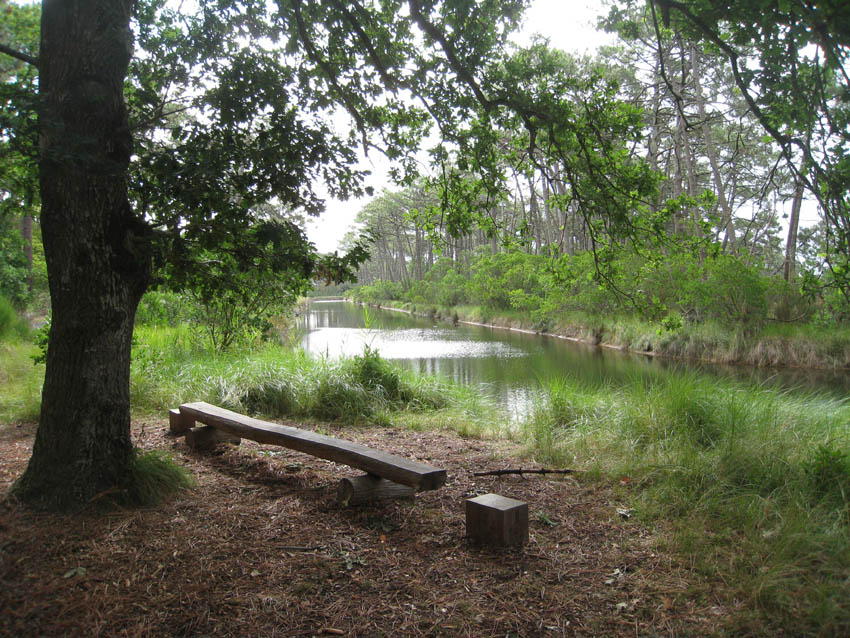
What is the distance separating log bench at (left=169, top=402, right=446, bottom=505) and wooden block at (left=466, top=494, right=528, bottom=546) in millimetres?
242

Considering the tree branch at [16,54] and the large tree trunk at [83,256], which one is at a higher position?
the tree branch at [16,54]

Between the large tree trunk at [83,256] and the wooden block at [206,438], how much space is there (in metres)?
1.32

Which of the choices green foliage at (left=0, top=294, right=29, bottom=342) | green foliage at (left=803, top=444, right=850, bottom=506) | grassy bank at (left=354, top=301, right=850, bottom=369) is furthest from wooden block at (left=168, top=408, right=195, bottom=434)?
grassy bank at (left=354, top=301, right=850, bottom=369)

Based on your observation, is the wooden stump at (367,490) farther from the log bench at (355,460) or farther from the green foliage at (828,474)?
the green foliage at (828,474)

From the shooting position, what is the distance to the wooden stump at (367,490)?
3.11 meters

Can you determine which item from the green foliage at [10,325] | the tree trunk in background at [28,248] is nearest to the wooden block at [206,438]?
the green foliage at [10,325]

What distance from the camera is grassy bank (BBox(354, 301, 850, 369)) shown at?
37.0 feet

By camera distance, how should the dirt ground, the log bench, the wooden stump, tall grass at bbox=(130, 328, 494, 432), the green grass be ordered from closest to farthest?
the dirt ground
the log bench
the wooden stump
the green grass
tall grass at bbox=(130, 328, 494, 432)

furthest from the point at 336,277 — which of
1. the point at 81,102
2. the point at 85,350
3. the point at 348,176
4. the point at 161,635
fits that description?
the point at 161,635

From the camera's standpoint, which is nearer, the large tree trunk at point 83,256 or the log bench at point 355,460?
the large tree trunk at point 83,256

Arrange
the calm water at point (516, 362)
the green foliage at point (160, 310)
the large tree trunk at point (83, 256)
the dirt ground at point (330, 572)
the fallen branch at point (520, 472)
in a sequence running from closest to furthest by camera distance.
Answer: the dirt ground at point (330, 572)
the large tree trunk at point (83, 256)
the fallen branch at point (520, 472)
the calm water at point (516, 362)
the green foliage at point (160, 310)

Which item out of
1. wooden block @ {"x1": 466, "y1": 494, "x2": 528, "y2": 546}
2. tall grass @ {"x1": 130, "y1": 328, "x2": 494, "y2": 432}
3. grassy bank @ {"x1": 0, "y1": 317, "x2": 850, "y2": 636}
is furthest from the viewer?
tall grass @ {"x1": 130, "y1": 328, "x2": 494, "y2": 432}

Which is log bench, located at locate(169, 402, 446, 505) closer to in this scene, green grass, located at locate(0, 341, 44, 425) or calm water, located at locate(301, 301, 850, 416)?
green grass, located at locate(0, 341, 44, 425)

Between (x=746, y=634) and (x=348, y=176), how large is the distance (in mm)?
3055
